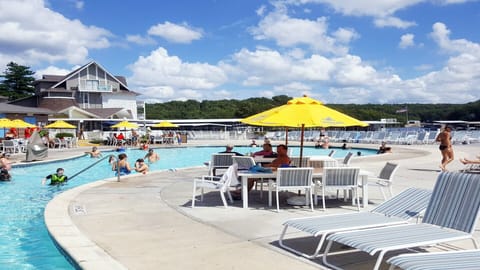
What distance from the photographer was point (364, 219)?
4688mm

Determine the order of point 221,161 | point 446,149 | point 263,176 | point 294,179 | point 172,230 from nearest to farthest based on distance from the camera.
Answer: point 172,230 → point 294,179 → point 263,176 → point 221,161 → point 446,149

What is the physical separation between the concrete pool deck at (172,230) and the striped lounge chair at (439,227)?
1.36ft

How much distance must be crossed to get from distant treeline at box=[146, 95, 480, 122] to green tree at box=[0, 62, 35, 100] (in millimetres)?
20267

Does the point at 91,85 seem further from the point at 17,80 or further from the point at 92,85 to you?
the point at 17,80

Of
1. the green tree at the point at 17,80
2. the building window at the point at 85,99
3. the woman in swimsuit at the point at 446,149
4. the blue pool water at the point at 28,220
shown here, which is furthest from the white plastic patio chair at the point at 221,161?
the green tree at the point at 17,80

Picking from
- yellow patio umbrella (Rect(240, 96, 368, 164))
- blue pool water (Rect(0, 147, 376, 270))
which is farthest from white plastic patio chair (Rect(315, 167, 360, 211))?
blue pool water (Rect(0, 147, 376, 270))

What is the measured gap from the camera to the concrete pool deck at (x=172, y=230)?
14.6ft

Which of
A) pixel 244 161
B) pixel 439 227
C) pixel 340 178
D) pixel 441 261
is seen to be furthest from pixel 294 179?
pixel 441 261

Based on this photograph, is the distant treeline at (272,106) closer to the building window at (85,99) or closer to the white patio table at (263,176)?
the building window at (85,99)

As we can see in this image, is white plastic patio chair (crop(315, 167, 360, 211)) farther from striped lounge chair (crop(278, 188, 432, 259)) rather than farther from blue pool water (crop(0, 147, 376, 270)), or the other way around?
blue pool water (crop(0, 147, 376, 270))

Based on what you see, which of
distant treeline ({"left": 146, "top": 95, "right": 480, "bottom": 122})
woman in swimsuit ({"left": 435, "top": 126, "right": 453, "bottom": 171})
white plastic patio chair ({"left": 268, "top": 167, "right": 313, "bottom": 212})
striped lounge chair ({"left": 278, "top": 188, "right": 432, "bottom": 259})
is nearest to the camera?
striped lounge chair ({"left": 278, "top": 188, "right": 432, "bottom": 259})

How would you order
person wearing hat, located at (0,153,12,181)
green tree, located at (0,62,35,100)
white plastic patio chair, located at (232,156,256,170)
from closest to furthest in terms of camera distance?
white plastic patio chair, located at (232,156,256,170) → person wearing hat, located at (0,153,12,181) → green tree, located at (0,62,35,100)

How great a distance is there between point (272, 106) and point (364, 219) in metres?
87.3

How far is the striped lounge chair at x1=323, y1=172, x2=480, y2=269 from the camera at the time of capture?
3832 millimetres
